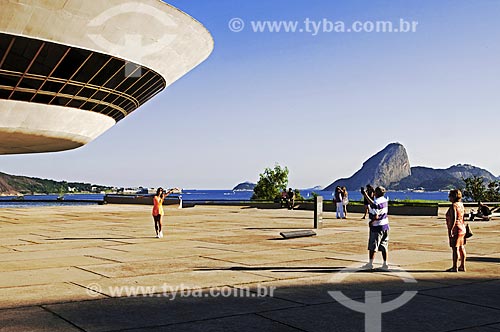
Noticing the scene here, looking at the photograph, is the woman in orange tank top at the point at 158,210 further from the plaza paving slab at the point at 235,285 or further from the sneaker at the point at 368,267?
the sneaker at the point at 368,267

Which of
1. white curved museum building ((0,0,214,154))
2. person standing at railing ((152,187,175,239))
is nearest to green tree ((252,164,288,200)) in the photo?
white curved museum building ((0,0,214,154))

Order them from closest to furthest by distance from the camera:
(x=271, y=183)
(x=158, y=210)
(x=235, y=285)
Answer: (x=235, y=285) → (x=158, y=210) → (x=271, y=183)

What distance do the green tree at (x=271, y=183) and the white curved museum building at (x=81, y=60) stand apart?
108ft

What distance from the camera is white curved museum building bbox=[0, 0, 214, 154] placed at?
27.4m

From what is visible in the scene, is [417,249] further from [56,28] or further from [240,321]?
[56,28]

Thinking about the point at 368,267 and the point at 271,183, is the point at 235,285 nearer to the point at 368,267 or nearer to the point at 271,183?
the point at 368,267

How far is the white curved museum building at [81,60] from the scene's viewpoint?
27422 mm

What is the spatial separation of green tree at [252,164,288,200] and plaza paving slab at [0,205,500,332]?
53.0 meters

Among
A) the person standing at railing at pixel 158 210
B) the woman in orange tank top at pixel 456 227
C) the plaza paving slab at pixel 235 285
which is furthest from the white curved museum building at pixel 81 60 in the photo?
the woman in orange tank top at pixel 456 227

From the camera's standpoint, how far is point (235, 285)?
947 cm

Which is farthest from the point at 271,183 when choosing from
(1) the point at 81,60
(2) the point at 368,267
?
(2) the point at 368,267

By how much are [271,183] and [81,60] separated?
140ft

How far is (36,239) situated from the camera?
1786 centimetres

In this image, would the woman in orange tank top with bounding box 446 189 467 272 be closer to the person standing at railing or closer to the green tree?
the person standing at railing
